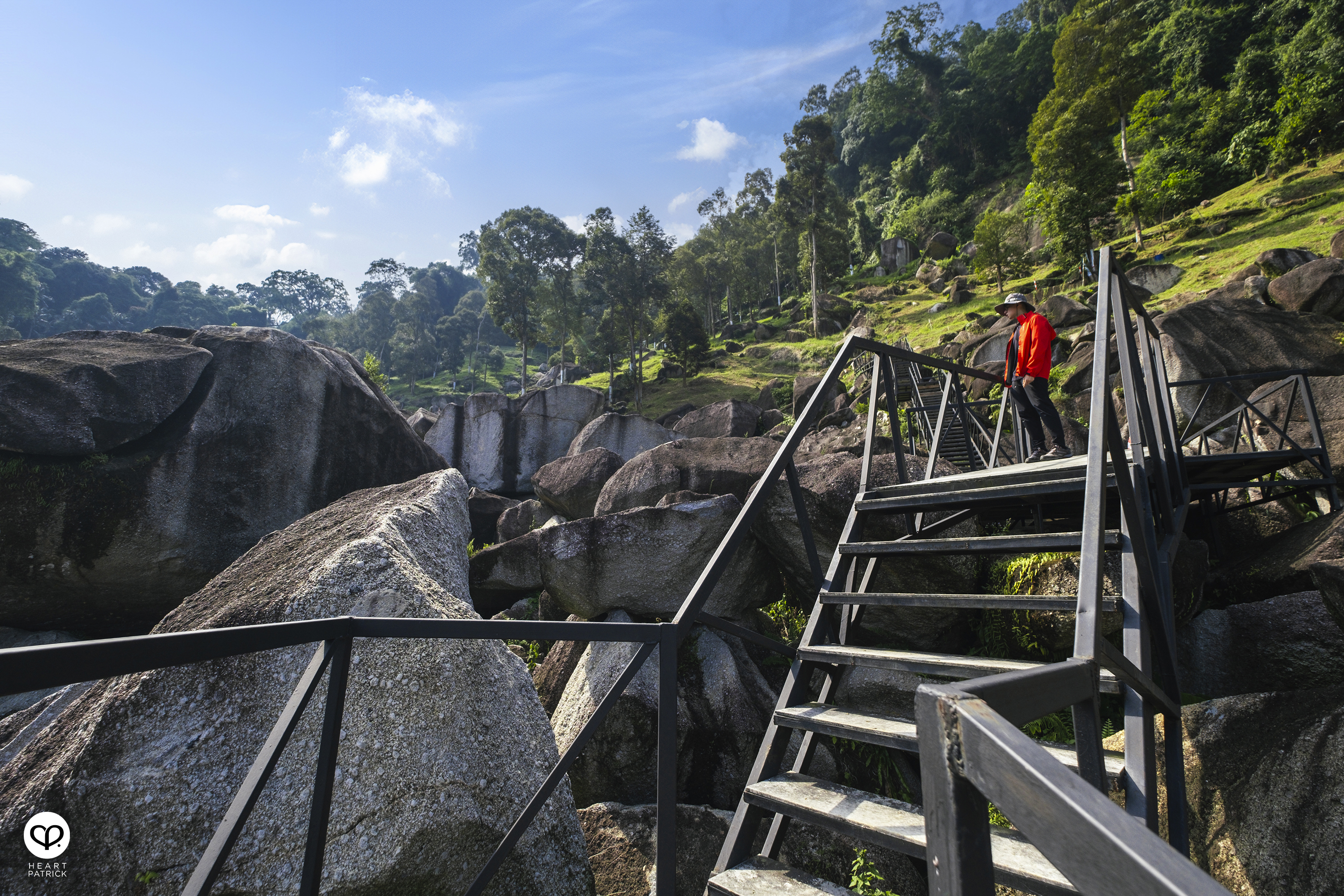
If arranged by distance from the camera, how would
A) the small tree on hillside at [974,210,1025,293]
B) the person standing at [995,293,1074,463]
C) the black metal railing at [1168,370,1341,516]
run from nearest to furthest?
the black metal railing at [1168,370,1341,516], the person standing at [995,293,1074,463], the small tree on hillside at [974,210,1025,293]

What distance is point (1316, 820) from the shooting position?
2.80 m

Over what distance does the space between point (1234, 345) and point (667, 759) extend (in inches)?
483

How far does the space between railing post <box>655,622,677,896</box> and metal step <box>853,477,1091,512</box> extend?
1915 mm

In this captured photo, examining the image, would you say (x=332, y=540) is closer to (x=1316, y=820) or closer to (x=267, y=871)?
(x=267, y=871)

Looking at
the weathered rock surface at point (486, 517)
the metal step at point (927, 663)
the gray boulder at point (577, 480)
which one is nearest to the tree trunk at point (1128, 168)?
the gray boulder at point (577, 480)

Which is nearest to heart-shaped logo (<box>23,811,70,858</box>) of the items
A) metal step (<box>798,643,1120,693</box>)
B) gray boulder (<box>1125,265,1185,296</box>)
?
metal step (<box>798,643,1120,693</box>)

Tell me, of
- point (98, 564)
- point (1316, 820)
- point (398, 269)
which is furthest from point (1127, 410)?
point (398, 269)

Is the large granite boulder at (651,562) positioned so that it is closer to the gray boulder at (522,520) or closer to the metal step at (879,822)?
the metal step at (879,822)

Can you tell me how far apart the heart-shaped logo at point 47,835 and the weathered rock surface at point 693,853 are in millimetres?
2318

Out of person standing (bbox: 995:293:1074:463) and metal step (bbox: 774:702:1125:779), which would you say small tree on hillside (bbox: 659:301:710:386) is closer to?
person standing (bbox: 995:293:1074:463)

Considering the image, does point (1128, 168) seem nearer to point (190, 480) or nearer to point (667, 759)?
point (667, 759)

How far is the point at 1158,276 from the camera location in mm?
18828

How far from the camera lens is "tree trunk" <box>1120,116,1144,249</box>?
83.2 ft

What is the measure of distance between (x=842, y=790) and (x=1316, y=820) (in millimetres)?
2292
